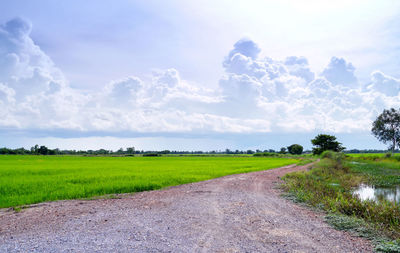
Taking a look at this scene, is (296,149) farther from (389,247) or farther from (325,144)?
(389,247)

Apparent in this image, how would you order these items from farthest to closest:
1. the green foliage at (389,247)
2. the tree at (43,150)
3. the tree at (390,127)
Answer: the tree at (43,150)
the tree at (390,127)
the green foliage at (389,247)

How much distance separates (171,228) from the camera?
7762 mm

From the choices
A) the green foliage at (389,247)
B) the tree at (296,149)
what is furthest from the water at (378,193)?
the tree at (296,149)

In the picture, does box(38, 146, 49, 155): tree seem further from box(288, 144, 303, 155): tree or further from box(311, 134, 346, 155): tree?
box(288, 144, 303, 155): tree

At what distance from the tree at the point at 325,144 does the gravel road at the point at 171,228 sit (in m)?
92.2

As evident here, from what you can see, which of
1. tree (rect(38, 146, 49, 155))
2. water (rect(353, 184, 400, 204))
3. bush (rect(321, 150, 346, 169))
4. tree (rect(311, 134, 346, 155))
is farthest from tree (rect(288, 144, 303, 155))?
water (rect(353, 184, 400, 204))

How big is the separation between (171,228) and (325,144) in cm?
9842

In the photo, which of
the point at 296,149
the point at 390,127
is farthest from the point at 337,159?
the point at 296,149

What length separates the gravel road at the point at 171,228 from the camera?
634cm

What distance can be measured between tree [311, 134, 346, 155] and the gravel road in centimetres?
9223

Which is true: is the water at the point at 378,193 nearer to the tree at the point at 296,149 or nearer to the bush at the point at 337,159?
the bush at the point at 337,159

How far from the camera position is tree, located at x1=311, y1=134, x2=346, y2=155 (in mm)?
93531

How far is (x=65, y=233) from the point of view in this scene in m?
7.36

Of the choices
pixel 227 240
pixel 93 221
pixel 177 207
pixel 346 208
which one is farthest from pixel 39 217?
pixel 346 208
